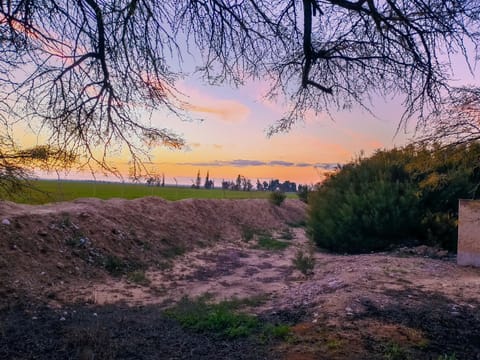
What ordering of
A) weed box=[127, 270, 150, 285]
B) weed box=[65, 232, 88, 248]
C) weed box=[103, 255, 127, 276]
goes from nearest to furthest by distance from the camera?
weed box=[127, 270, 150, 285]
weed box=[103, 255, 127, 276]
weed box=[65, 232, 88, 248]

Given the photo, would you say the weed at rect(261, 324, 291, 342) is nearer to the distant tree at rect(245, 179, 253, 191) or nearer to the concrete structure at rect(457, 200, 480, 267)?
the concrete structure at rect(457, 200, 480, 267)

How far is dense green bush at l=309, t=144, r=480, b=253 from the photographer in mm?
13320

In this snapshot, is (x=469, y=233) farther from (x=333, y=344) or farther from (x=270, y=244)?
(x=270, y=244)

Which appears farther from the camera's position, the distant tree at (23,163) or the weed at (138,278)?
the weed at (138,278)

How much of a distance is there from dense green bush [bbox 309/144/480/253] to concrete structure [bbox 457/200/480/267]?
1.60 m

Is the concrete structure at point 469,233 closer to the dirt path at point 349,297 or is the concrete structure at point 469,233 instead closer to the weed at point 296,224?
the dirt path at point 349,297

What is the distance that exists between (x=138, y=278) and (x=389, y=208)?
25.7 feet

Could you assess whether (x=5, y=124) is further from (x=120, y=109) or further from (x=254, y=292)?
(x=254, y=292)

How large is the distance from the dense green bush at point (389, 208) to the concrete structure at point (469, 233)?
1596 mm

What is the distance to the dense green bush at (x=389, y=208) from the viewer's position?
13.3 m

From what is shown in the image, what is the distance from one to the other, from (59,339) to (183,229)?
10917 mm

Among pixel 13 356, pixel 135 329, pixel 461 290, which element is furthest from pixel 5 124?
pixel 461 290

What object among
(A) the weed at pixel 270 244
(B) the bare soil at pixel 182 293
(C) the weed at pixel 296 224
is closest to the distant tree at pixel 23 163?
(B) the bare soil at pixel 182 293

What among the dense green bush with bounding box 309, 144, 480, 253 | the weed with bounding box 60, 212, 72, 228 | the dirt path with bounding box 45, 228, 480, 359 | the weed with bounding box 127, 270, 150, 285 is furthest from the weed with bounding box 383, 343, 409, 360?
the weed with bounding box 60, 212, 72, 228
